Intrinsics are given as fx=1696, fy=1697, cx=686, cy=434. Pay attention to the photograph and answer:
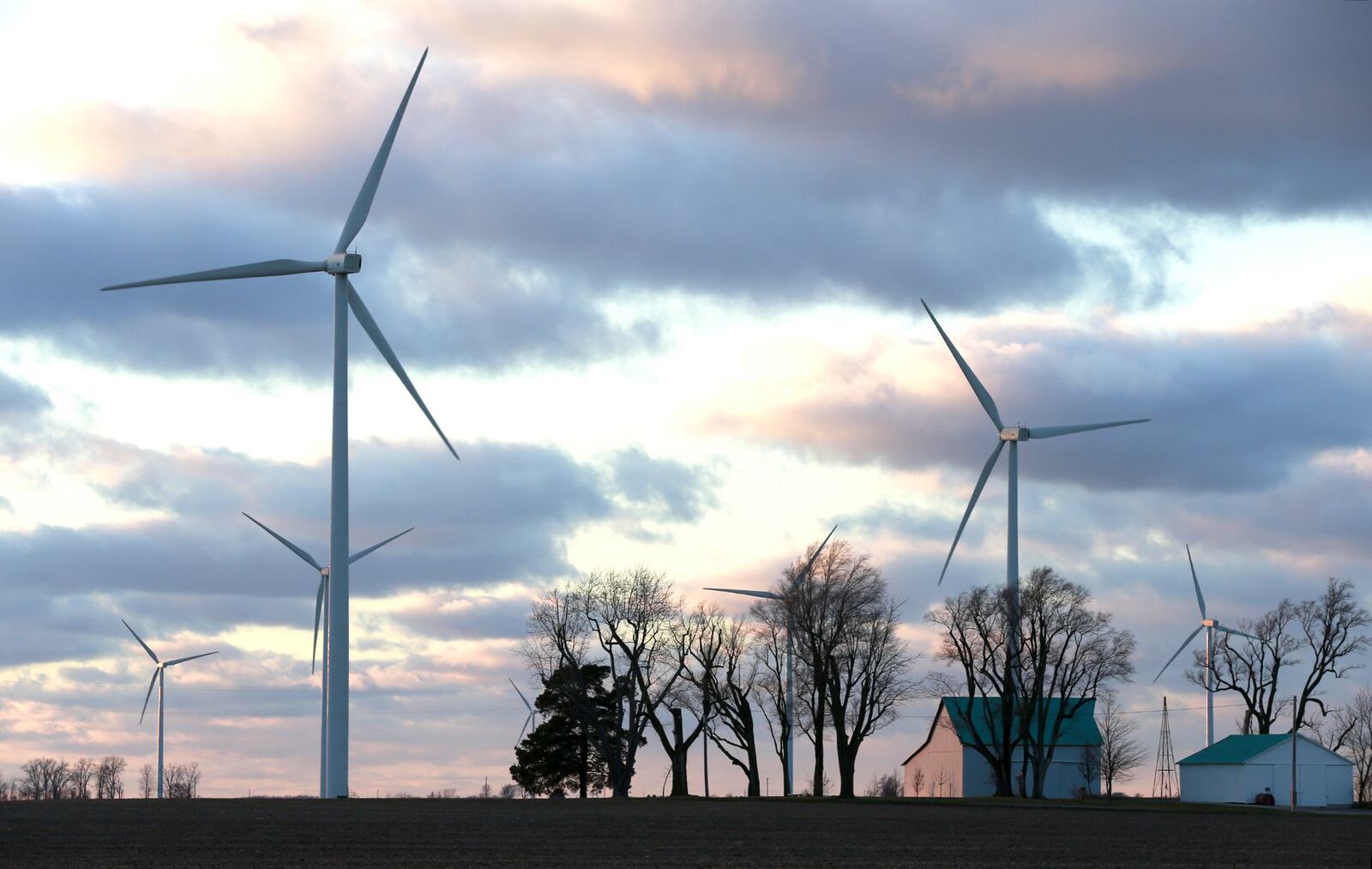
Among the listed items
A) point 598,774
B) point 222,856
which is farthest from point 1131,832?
point 598,774

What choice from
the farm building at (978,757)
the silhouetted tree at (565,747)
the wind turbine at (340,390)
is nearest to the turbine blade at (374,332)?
the wind turbine at (340,390)

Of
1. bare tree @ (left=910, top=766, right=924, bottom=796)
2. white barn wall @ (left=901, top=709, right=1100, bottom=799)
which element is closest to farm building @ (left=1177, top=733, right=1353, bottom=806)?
white barn wall @ (left=901, top=709, right=1100, bottom=799)

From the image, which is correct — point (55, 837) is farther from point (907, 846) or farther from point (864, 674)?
point (864, 674)

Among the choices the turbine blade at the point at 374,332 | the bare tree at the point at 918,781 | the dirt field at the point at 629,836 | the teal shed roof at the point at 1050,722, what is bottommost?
the bare tree at the point at 918,781

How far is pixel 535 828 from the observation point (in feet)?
186

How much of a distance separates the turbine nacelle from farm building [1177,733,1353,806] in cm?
7545

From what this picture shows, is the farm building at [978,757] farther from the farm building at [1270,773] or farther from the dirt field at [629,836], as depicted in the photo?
the dirt field at [629,836]

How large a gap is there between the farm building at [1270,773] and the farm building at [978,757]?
10370mm

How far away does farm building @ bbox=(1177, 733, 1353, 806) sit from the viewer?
119625mm

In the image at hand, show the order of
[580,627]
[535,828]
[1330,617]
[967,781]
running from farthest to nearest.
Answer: [967,781] → [1330,617] → [580,627] → [535,828]

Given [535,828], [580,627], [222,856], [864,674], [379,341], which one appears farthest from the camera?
[580,627]

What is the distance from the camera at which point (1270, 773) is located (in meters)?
120

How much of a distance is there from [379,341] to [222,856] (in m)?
39.8

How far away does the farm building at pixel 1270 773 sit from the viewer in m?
120
